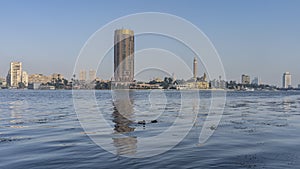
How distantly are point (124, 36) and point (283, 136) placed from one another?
19.8 metres

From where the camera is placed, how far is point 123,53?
33531 millimetres

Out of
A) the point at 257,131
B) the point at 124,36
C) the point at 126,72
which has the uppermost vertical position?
the point at 124,36

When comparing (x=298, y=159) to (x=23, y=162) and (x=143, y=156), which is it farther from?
(x=23, y=162)

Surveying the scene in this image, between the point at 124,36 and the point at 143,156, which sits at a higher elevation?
the point at 124,36

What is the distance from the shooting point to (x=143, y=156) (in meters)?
13.4

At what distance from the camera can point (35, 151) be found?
14531mm

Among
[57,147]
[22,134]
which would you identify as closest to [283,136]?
[57,147]

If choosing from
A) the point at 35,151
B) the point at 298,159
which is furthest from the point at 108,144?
the point at 298,159

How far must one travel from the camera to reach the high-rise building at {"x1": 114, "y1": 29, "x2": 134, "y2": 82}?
108ft

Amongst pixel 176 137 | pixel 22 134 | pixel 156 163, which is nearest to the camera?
pixel 156 163

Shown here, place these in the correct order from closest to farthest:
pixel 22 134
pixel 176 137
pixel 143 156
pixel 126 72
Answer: pixel 143 156
pixel 176 137
pixel 22 134
pixel 126 72

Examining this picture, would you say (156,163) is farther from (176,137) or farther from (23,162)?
(176,137)

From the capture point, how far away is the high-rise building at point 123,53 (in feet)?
108

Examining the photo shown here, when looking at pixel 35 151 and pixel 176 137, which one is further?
pixel 176 137
